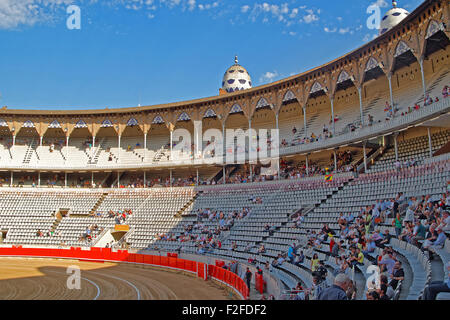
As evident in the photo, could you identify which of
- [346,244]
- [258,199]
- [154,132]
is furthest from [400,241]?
[154,132]

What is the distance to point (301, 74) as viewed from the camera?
34.5 m

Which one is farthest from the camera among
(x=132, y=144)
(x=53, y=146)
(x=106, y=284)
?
(x=132, y=144)

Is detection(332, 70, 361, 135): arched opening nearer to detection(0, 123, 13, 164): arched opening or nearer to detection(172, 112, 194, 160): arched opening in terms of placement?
detection(172, 112, 194, 160): arched opening

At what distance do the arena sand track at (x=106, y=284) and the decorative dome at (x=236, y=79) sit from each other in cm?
3160

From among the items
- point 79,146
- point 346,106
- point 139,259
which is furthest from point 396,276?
point 79,146

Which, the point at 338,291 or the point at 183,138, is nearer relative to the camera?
the point at 338,291

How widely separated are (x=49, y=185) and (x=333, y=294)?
45.6 metres

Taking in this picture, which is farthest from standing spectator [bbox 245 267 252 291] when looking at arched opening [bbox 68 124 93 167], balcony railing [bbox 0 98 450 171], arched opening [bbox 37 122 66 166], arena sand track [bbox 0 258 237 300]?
arched opening [bbox 37 122 66 166]

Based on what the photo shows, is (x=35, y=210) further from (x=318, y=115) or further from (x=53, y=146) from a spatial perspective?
(x=318, y=115)

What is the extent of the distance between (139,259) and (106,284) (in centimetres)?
847

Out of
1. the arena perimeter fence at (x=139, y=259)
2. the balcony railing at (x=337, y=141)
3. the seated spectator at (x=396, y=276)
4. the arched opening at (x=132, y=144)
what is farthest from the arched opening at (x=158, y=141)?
the seated spectator at (x=396, y=276)

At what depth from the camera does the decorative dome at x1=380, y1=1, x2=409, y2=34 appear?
39.1 m

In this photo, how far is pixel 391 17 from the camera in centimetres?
3947
